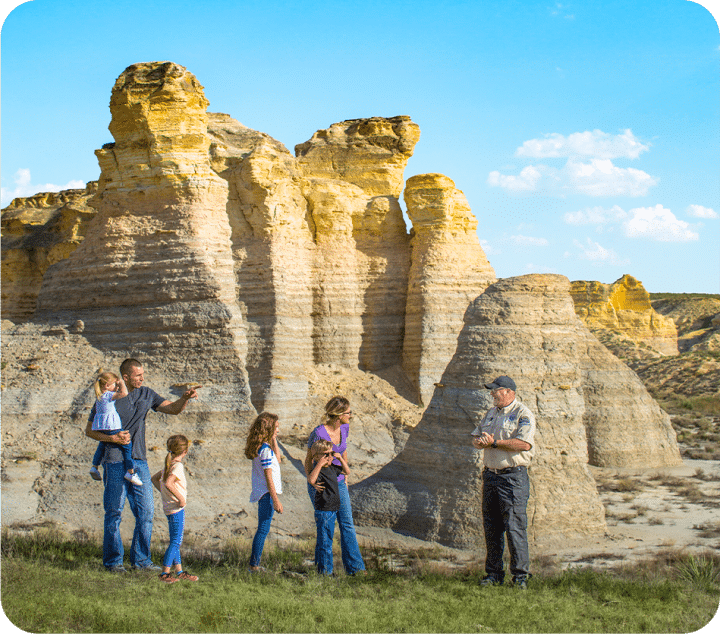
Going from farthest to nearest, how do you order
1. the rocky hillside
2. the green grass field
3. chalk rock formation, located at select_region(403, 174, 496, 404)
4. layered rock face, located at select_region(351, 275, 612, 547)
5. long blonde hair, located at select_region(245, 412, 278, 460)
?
the rocky hillside, chalk rock formation, located at select_region(403, 174, 496, 404), layered rock face, located at select_region(351, 275, 612, 547), long blonde hair, located at select_region(245, 412, 278, 460), the green grass field

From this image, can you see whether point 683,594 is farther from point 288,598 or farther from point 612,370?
point 612,370

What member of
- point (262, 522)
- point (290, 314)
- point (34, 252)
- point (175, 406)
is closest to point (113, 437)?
point (175, 406)

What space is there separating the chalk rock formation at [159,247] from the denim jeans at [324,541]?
6.34 metres

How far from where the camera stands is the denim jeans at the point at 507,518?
7.83 metres

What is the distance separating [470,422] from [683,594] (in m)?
4.28

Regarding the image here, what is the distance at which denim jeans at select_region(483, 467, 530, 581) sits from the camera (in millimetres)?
7828

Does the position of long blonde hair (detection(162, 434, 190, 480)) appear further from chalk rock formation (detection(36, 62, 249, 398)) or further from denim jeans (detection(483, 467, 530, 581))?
chalk rock formation (detection(36, 62, 249, 398))

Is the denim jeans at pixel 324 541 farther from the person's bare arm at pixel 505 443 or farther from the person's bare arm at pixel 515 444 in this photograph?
the person's bare arm at pixel 515 444

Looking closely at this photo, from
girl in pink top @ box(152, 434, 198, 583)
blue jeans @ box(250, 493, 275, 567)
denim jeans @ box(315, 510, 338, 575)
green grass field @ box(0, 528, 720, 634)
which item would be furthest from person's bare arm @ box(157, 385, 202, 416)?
denim jeans @ box(315, 510, 338, 575)

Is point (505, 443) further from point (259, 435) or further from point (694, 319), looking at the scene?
point (694, 319)

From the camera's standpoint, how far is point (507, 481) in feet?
25.8

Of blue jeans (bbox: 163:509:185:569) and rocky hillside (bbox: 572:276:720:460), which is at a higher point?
rocky hillside (bbox: 572:276:720:460)

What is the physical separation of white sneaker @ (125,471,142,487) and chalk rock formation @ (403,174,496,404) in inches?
528

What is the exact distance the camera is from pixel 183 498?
7.84 meters
